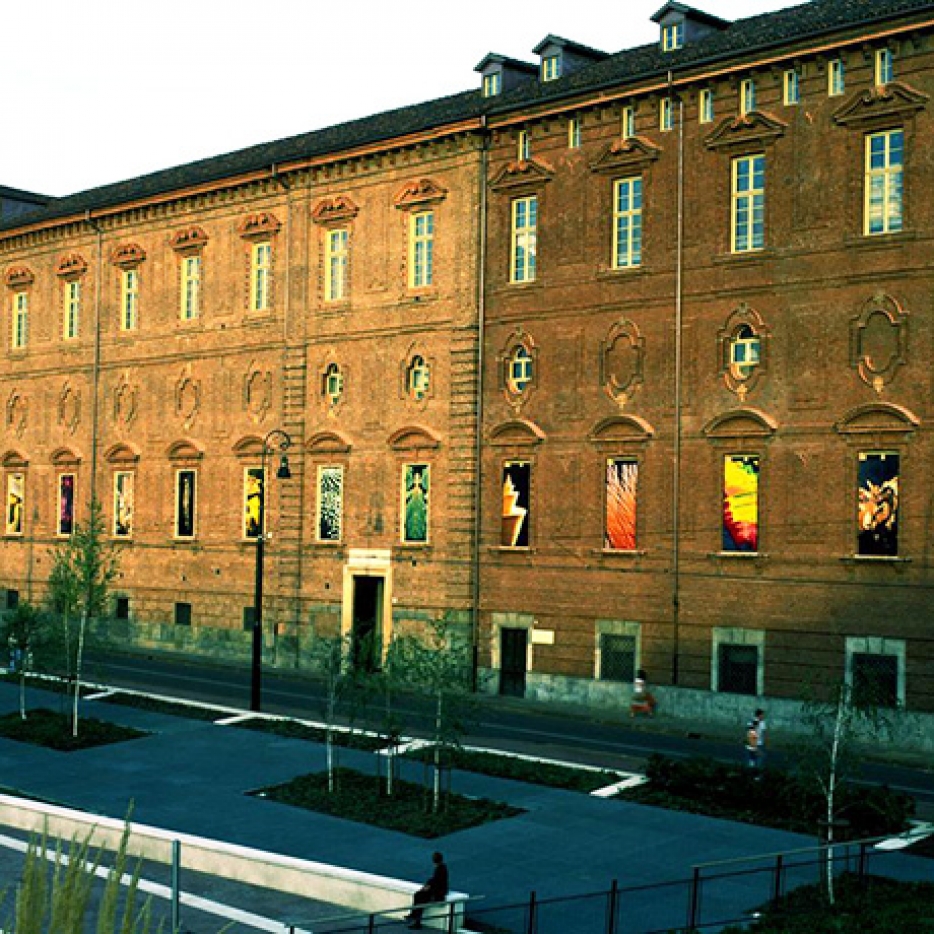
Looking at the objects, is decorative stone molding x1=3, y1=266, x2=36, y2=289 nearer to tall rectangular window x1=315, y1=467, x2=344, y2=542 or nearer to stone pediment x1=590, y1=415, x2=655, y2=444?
tall rectangular window x1=315, y1=467, x2=344, y2=542

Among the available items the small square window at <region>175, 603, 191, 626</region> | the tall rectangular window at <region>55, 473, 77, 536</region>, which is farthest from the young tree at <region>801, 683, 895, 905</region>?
the tall rectangular window at <region>55, 473, 77, 536</region>

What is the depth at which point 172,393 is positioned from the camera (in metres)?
54.3

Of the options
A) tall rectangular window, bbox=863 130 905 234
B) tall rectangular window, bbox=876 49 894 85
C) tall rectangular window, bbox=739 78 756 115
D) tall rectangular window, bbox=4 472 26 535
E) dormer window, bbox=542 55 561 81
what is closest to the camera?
tall rectangular window, bbox=876 49 894 85

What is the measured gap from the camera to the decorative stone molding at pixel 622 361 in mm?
39844

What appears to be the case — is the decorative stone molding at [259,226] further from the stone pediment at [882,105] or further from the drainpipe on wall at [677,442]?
the stone pediment at [882,105]

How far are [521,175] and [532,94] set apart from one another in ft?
8.68

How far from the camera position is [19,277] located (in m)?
62.0

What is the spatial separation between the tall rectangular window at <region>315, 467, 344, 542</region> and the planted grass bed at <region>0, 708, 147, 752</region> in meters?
12.9

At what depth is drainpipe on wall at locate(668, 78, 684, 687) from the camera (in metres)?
38.3

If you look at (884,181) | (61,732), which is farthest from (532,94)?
(61,732)

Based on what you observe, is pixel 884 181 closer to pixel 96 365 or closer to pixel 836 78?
pixel 836 78

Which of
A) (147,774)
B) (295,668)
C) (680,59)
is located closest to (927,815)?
(147,774)

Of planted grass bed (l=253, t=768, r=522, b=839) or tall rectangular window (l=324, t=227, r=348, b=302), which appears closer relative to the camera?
planted grass bed (l=253, t=768, r=522, b=839)

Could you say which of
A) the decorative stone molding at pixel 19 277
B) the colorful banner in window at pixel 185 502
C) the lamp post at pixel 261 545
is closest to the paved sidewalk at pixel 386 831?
the lamp post at pixel 261 545
